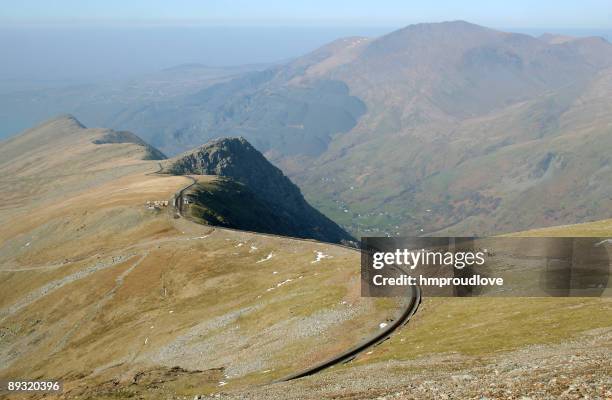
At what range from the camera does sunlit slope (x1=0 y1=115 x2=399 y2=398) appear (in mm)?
80500

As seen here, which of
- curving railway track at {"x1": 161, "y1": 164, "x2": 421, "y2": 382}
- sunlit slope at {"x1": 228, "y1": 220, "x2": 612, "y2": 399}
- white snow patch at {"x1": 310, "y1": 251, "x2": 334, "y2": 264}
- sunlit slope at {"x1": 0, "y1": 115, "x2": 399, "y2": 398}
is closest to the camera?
sunlit slope at {"x1": 228, "y1": 220, "x2": 612, "y2": 399}

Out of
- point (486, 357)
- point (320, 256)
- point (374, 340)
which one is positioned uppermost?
point (486, 357)

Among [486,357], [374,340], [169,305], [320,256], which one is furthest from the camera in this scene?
[320,256]

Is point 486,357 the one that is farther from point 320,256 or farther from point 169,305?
point 169,305

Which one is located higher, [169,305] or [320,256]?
[320,256]

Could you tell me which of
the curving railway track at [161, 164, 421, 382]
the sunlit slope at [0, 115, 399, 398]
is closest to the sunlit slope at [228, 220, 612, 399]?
the curving railway track at [161, 164, 421, 382]

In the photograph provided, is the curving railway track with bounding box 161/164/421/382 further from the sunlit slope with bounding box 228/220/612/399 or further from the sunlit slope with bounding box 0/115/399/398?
the sunlit slope with bounding box 0/115/399/398

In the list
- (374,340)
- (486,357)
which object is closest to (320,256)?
(374,340)

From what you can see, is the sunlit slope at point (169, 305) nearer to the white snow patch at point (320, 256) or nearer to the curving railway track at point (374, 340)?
the white snow patch at point (320, 256)

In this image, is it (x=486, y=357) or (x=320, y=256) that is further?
(x=320, y=256)

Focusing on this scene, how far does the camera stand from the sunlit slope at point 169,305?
80500mm

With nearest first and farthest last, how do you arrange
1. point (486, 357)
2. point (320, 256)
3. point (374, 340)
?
1. point (486, 357)
2. point (374, 340)
3. point (320, 256)

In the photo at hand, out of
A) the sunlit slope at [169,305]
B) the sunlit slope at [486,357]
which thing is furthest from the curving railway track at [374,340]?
the sunlit slope at [169,305]

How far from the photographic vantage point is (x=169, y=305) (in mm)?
119125
